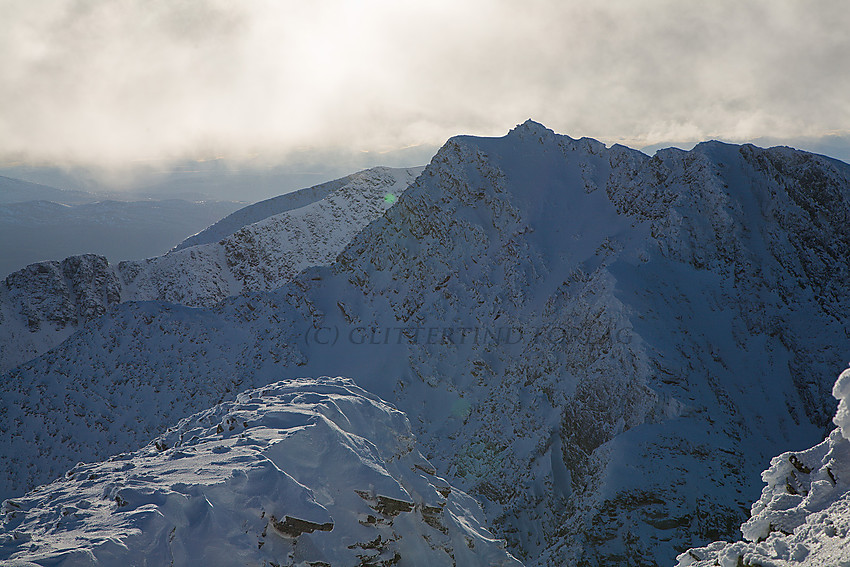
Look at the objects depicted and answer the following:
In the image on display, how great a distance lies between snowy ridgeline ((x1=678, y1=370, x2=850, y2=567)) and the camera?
23.1ft

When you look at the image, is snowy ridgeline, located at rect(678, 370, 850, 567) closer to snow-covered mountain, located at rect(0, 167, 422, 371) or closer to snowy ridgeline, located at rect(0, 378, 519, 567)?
snowy ridgeline, located at rect(0, 378, 519, 567)

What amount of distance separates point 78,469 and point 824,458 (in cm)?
2204

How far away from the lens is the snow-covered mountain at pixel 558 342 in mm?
28016

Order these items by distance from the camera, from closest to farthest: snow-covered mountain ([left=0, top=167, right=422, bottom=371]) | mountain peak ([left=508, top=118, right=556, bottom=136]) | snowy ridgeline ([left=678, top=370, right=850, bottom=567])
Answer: snowy ridgeline ([left=678, top=370, right=850, bottom=567])
mountain peak ([left=508, top=118, right=556, bottom=136])
snow-covered mountain ([left=0, top=167, right=422, bottom=371])

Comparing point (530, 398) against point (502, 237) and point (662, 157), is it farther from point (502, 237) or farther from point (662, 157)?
point (662, 157)

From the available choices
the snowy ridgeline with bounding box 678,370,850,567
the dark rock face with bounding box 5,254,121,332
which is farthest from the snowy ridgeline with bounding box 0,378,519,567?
the dark rock face with bounding box 5,254,121,332

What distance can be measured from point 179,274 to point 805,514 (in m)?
92.0

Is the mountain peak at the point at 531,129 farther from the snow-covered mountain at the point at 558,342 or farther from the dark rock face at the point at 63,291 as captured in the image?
the dark rock face at the point at 63,291

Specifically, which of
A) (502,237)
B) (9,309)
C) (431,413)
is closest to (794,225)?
(502,237)

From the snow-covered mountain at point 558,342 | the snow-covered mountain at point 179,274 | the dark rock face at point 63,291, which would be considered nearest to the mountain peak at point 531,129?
the snow-covered mountain at point 558,342

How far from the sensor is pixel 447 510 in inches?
809

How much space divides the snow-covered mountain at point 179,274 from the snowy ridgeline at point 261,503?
226 ft

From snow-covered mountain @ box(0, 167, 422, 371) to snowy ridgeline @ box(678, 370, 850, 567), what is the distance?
8247 centimetres

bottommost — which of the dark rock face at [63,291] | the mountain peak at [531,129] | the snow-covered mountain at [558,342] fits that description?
the snow-covered mountain at [558,342]
